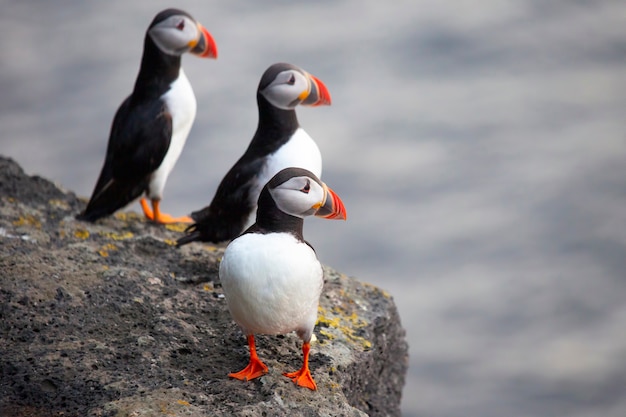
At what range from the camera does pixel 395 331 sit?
5.22 meters

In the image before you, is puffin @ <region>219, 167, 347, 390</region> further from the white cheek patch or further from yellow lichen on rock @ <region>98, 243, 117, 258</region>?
the white cheek patch

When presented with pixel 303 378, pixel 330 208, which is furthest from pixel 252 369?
pixel 330 208

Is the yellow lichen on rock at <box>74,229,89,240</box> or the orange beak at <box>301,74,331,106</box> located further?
the orange beak at <box>301,74,331,106</box>

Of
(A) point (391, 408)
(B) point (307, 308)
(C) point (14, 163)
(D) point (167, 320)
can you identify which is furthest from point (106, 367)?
(C) point (14, 163)

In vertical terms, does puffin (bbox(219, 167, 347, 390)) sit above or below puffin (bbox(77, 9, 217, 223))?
below

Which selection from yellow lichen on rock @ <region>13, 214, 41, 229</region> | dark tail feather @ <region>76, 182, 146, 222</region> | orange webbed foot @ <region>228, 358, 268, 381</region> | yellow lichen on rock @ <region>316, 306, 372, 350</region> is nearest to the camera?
orange webbed foot @ <region>228, 358, 268, 381</region>

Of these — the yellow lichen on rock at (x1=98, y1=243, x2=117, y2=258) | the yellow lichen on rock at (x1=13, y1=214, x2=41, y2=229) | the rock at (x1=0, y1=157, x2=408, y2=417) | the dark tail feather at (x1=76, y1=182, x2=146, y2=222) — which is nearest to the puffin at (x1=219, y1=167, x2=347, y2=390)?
the rock at (x1=0, y1=157, x2=408, y2=417)

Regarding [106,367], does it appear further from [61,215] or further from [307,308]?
[61,215]

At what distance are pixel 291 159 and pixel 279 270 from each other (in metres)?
1.50

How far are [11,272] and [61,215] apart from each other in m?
1.13

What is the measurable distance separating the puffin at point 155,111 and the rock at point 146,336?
77cm

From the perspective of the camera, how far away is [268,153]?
18.0 ft

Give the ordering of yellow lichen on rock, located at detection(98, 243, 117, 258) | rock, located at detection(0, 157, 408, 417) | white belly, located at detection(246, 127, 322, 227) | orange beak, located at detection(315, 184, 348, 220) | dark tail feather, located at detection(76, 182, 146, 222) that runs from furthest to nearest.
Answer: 1. dark tail feather, located at detection(76, 182, 146, 222)
2. white belly, located at detection(246, 127, 322, 227)
3. yellow lichen on rock, located at detection(98, 243, 117, 258)
4. orange beak, located at detection(315, 184, 348, 220)
5. rock, located at detection(0, 157, 408, 417)

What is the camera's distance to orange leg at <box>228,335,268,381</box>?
3.99 m
